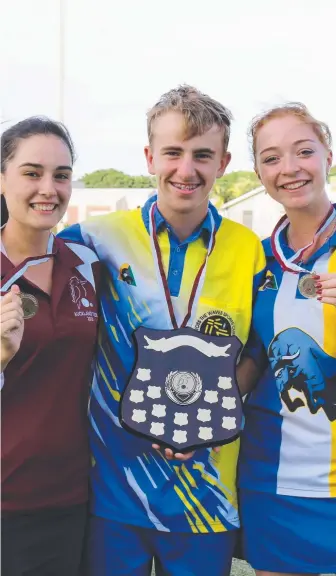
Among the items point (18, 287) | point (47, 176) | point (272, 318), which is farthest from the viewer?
point (272, 318)

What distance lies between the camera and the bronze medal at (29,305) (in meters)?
2.50

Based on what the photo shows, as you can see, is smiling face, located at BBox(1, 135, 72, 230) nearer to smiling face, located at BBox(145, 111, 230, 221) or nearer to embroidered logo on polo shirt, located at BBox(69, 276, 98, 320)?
embroidered logo on polo shirt, located at BBox(69, 276, 98, 320)

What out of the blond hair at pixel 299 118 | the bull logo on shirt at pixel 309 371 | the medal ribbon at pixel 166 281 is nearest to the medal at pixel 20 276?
the medal ribbon at pixel 166 281

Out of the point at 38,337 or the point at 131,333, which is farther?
the point at 131,333

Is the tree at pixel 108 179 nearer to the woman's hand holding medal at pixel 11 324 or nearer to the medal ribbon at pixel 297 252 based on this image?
the medal ribbon at pixel 297 252

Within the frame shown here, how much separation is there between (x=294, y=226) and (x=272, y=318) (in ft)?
1.42

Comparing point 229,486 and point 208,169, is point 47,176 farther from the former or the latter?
point 229,486

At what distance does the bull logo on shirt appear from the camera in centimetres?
271

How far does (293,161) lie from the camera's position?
9.23 feet

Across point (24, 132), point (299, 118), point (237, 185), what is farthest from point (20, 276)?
point (237, 185)

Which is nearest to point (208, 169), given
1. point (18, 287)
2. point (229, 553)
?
point (18, 287)

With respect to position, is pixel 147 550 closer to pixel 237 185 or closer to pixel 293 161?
pixel 293 161

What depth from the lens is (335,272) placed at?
2.69 metres

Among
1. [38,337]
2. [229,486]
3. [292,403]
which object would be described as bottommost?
[229,486]
